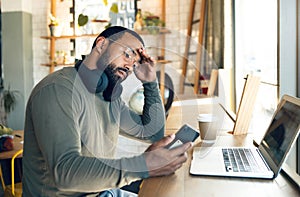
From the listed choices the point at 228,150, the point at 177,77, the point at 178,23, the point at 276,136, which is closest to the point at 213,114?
the point at 228,150

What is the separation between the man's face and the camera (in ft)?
2.71

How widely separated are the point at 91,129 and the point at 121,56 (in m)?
0.23

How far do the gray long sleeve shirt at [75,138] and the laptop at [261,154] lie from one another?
19cm

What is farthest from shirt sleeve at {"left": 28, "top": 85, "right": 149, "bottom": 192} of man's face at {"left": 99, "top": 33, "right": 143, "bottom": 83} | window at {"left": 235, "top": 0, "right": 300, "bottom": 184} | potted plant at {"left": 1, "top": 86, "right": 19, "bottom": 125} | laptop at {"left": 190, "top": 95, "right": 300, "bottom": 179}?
potted plant at {"left": 1, "top": 86, "right": 19, "bottom": 125}

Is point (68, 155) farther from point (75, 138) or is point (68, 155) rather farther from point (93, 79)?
point (93, 79)

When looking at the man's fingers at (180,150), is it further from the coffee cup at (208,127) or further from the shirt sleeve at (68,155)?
the coffee cup at (208,127)

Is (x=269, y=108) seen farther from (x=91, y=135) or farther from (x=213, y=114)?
(x=91, y=135)

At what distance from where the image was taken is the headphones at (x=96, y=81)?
2.92ft

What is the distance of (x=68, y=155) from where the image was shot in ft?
2.70

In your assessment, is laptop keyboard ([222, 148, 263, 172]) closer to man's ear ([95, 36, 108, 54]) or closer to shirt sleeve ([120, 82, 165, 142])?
shirt sleeve ([120, 82, 165, 142])

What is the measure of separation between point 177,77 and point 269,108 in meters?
A: 0.83

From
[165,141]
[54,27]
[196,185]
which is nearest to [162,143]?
[165,141]

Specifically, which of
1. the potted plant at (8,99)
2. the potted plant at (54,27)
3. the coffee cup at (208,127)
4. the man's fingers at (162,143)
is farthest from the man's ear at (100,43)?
the potted plant at (8,99)

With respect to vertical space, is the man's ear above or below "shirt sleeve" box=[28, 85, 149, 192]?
above
